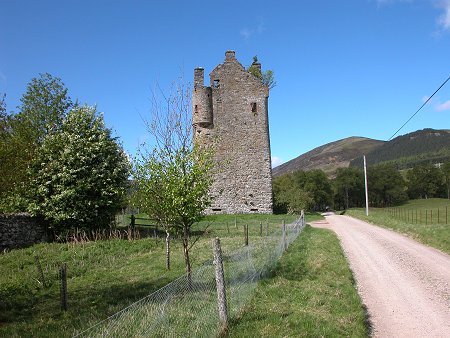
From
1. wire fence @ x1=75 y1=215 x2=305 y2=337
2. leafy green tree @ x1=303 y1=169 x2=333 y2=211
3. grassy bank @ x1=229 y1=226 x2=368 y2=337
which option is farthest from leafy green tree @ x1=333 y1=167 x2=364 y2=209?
wire fence @ x1=75 y1=215 x2=305 y2=337

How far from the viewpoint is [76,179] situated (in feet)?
78.0

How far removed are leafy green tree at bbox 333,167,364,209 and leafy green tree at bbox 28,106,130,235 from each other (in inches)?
3518

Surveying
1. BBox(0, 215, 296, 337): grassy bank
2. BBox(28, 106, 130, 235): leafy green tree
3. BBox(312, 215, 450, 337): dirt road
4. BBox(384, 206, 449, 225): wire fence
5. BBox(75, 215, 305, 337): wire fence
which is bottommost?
BBox(384, 206, 449, 225): wire fence

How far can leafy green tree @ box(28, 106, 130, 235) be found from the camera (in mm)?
23219

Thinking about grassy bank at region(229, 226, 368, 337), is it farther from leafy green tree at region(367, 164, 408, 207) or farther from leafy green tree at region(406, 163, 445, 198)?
leafy green tree at region(406, 163, 445, 198)

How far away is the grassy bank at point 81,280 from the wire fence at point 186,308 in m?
2.08

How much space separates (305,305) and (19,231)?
716 inches

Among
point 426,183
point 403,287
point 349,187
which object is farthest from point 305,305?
point 426,183

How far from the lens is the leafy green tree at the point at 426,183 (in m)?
118

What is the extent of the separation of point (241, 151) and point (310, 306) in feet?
104

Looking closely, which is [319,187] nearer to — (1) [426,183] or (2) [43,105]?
(1) [426,183]

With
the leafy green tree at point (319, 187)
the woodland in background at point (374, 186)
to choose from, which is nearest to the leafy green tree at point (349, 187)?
the woodland in background at point (374, 186)

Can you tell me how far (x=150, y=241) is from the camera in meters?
20.6

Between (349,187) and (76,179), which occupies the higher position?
(76,179)
